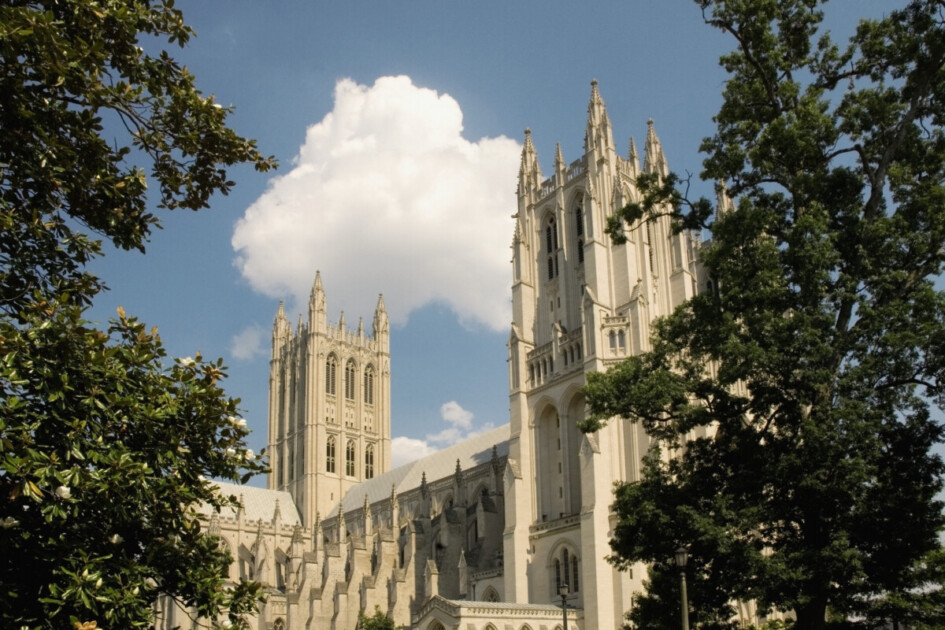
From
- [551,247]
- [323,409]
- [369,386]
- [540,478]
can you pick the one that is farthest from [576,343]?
[369,386]

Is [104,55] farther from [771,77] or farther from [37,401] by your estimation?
[771,77]

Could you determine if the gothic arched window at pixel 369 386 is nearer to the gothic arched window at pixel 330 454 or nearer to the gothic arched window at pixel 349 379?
the gothic arched window at pixel 349 379

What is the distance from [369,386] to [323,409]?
728 cm

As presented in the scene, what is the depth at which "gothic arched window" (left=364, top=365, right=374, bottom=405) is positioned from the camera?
89.2 metres

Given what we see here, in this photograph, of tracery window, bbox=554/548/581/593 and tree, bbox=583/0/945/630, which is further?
tracery window, bbox=554/548/581/593

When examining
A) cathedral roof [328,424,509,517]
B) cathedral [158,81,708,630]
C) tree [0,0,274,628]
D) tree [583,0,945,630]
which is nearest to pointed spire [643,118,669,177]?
cathedral [158,81,708,630]

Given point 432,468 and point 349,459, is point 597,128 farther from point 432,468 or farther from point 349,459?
point 349,459

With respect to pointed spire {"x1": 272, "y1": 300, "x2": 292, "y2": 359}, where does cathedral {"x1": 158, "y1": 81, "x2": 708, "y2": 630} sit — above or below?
below

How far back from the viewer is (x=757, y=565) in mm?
16781

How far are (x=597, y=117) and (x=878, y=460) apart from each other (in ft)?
114

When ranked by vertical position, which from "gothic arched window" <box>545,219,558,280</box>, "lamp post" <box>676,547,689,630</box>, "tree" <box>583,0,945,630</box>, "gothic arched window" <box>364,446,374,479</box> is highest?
"gothic arched window" <box>545,219,558,280</box>

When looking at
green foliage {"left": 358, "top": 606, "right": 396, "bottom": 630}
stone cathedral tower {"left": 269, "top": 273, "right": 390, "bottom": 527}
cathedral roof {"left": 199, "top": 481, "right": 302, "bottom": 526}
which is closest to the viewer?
green foliage {"left": 358, "top": 606, "right": 396, "bottom": 630}

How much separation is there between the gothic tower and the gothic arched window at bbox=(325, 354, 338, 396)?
38.3 metres

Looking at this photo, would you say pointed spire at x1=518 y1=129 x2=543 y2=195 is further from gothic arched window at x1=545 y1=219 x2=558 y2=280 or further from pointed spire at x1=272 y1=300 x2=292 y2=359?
pointed spire at x1=272 y1=300 x2=292 y2=359
